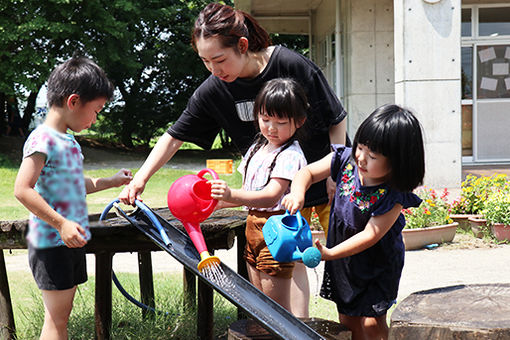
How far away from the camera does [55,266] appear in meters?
1.89

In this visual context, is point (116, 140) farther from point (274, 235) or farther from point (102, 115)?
point (274, 235)

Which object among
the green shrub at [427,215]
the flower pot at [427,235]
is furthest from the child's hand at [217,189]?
the green shrub at [427,215]

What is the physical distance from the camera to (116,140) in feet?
78.7

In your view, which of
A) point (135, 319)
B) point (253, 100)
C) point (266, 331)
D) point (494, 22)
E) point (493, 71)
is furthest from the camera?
point (494, 22)

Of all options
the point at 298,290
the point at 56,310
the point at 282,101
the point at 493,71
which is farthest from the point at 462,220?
the point at 56,310

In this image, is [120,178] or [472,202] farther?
[472,202]

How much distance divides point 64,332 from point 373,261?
4.34 ft

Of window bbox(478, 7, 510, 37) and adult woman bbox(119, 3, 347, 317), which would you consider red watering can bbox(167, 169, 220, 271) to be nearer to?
adult woman bbox(119, 3, 347, 317)

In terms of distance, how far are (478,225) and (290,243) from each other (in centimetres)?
526

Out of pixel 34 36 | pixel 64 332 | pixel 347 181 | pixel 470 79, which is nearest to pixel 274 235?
pixel 347 181

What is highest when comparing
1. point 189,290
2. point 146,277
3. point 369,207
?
point 369,207

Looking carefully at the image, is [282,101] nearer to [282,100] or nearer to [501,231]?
[282,100]

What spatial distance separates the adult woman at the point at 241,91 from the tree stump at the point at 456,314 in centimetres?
70

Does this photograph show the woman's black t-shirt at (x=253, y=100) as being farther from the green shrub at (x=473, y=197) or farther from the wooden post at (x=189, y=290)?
the green shrub at (x=473, y=197)
